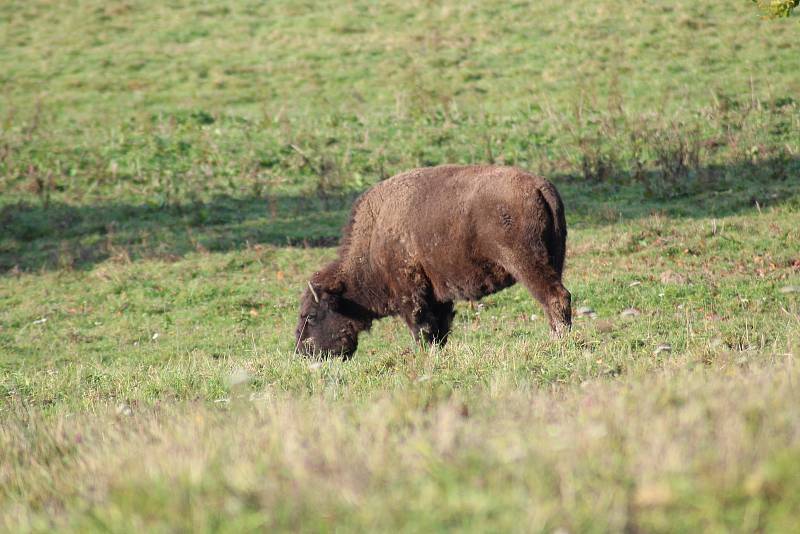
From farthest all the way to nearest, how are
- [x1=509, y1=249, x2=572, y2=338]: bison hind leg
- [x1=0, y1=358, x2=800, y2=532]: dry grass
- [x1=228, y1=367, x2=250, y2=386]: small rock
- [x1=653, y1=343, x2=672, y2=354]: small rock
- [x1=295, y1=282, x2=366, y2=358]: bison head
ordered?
[x1=295, y1=282, x2=366, y2=358]: bison head → [x1=509, y1=249, x2=572, y2=338]: bison hind leg → [x1=653, y1=343, x2=672, y2=354]: small rock → [x1=228, y1=367, x2=250, y2=386]: small rock → [x1=0, y1=358, x2=800, y2=532]: dry grass

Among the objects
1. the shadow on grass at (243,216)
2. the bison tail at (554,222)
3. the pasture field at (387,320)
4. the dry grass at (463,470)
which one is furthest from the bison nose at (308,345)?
the shadow on grass at (243,216)

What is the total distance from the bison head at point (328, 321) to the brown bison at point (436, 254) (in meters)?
0.01

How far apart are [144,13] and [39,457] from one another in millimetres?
30418

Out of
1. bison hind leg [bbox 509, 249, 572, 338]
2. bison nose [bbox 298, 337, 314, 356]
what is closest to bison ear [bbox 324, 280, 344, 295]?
bison nose [bbox 298, 337, 314, 356]

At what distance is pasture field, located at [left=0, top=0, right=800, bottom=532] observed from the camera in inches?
140

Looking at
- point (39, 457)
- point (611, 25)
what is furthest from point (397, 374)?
point (611, 25)

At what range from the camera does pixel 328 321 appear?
10.4 meters

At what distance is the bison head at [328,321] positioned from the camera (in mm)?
10352

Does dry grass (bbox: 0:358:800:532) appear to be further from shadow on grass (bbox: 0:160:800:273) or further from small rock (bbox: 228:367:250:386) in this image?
shadow on grass (bbox: 0:160:800:273)

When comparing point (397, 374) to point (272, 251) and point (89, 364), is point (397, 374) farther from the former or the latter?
point (272, 251)

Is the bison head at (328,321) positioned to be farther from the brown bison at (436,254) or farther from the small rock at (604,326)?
the small rock at (604,326)

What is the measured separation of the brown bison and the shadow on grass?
5354mm

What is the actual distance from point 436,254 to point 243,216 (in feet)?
28.7

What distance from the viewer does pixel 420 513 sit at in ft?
10.8
